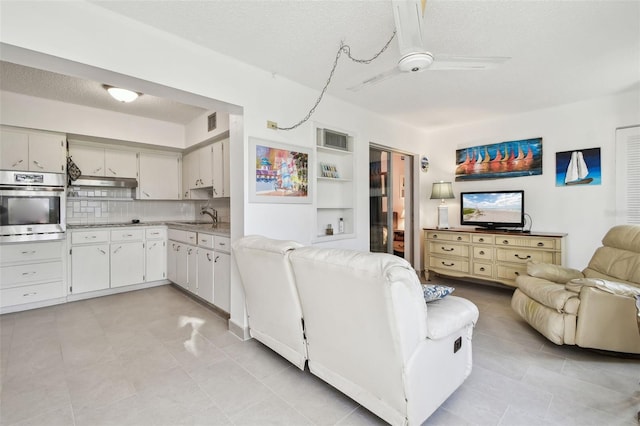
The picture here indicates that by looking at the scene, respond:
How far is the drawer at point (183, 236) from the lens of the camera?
12.1 feet

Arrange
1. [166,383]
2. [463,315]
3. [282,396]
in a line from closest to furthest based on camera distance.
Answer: [463,315]
[282,396]
[166,383]

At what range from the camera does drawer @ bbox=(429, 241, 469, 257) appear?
167 inches

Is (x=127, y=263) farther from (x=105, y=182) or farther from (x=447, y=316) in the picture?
(x=447, y=316)

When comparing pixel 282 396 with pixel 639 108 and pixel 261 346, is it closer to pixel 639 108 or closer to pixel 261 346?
pixel 261 346

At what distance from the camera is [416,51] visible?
1766mm

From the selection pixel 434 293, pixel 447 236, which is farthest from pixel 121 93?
pixel 447 236

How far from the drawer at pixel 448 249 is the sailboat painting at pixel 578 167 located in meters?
1.47

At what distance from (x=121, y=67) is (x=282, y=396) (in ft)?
8.10

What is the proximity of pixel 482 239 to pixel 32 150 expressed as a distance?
234 inches

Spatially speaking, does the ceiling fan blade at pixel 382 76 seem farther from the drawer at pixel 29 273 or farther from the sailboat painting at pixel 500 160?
the drawer at pixel 29 273

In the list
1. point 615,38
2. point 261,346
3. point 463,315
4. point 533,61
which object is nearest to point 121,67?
point 261,346

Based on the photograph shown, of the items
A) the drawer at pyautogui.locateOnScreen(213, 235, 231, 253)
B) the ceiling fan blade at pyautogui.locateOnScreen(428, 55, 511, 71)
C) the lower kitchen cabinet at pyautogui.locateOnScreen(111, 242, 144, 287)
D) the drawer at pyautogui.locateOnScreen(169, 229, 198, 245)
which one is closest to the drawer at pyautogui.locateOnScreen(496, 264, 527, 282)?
the ceiling fan blade at pyautogui.locateOnScreen(428, 55, 511, 71)

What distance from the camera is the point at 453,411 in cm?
171

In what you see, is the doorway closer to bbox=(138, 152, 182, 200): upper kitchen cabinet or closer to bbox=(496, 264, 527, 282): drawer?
bbox=(496, 264, 527, 282): drawer
